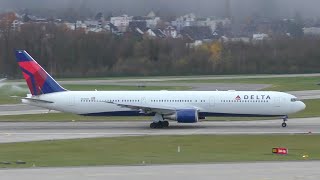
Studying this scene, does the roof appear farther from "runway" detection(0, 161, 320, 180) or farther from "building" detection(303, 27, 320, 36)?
"runway" detection(0, 161, 320, 180)

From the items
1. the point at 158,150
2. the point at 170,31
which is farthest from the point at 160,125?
the point at 170,31

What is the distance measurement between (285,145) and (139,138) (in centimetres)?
958

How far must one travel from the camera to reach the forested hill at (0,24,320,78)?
122m

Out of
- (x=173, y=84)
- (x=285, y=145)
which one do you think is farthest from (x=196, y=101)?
(x=173, y=84)

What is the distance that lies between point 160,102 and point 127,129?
351cm

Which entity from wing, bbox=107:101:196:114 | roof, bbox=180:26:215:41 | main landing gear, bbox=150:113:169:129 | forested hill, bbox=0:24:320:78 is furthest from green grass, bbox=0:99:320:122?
roof, bbox=180:26:215:41

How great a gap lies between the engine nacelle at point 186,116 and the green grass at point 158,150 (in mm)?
6157

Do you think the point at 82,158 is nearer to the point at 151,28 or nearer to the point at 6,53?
the point at 6,53

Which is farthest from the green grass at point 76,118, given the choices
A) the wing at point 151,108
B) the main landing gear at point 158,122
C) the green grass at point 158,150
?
the green grass at point 158,150

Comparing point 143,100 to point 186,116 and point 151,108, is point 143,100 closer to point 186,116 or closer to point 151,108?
point 151,108

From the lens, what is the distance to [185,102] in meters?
57.8

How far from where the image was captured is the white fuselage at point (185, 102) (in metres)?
57.4

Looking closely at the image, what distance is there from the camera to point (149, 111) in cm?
5762

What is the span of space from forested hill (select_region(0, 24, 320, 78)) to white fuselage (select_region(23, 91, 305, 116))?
62.0m
